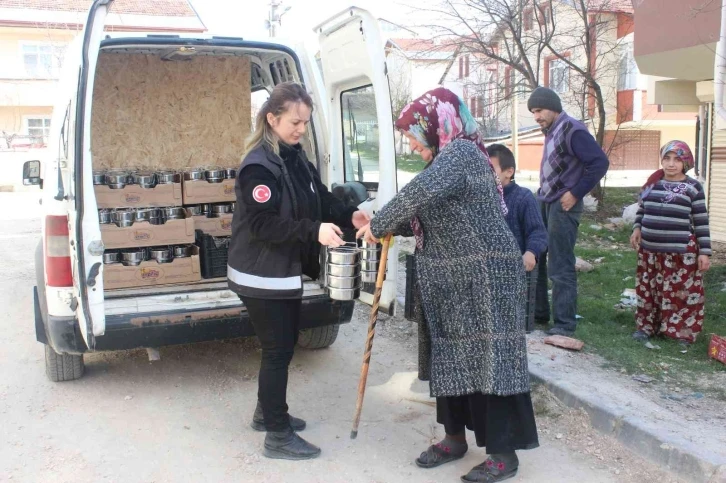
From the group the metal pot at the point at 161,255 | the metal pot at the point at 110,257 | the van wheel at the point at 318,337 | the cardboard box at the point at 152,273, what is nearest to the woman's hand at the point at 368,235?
the van wheel at the point at 318,337

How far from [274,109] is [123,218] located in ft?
8.46

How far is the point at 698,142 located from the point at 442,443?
11.6 m

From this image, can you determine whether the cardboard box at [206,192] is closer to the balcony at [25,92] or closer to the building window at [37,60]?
the balcony at [25,92]

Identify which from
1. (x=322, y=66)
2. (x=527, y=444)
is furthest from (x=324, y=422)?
(x=322, y=66)

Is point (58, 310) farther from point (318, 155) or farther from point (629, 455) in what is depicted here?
point (629, 455)

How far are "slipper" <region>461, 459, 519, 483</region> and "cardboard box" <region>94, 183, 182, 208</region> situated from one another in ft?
12.1

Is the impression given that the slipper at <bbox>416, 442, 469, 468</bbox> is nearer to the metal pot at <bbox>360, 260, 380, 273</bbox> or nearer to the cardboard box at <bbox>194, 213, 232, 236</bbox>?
the metal pot at <bbox>360, 260, 380, 273</bbox>

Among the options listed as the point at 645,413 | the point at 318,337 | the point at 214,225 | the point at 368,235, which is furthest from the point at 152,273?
the point at 645,413

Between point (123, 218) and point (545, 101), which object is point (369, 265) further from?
point (123, 218)

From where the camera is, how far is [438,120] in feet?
10.4

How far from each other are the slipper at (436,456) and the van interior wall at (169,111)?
402cm

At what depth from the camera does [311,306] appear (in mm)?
4613

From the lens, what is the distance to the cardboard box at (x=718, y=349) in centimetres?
477

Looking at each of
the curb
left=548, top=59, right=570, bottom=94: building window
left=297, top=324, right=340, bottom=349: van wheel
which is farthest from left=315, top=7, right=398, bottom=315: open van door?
left=548, top=59, right=570, bottom=94: building window
